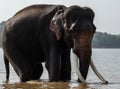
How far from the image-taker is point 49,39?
1582 cm

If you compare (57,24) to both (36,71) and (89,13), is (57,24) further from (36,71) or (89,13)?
(36,71)

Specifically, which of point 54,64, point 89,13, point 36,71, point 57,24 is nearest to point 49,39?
point 57,24

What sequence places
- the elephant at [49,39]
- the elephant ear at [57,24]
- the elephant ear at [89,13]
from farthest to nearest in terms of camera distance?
1. the elephant ear at [57,24]
2. the elephant ear at [89,13]
3. the elephant at [49,39]

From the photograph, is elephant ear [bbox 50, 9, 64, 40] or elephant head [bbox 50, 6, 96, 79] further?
elephant ear [bbox 50, 9, 64, 40]

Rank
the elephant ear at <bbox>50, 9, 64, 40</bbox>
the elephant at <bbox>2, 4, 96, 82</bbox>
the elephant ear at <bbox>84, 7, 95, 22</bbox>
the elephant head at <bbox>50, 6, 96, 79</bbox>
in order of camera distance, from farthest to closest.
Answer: the elephant ear at <bbox>50, 9, 64, 40</bbox>
the elephant ear at <bbox>84, 7, 95, 22</bbox>
the elephant at <bbox>2, 4, 96, 82</bbox>
the elephant head at <bbox>50, 6, 96, 79</bbox>

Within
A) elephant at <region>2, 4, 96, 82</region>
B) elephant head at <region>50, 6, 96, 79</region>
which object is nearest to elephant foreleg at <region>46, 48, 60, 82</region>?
elephant at <region>2, 4, 96, 82</region>

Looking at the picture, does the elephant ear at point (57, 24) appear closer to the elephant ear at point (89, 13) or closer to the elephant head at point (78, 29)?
Answer: the elephant head at point (78, 29)

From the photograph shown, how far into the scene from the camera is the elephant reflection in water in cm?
1495

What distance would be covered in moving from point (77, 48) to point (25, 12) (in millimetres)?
3076

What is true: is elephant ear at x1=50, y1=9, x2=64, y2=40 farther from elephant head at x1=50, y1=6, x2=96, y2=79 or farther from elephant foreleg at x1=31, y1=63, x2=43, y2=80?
elephant foreleg at x1=31, y1=63, x2=43, y2=80

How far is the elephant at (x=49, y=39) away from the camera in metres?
15.0

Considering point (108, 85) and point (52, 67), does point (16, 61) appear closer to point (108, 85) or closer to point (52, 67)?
point (52, 67)

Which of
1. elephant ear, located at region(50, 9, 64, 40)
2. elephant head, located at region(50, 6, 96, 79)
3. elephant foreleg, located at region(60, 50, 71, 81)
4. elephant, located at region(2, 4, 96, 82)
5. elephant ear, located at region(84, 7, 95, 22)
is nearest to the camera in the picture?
elephant head, located at region(50, 6, 96, 79)

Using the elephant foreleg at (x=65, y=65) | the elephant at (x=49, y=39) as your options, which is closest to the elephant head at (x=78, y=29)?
the elephant at (x=49, y=39)
